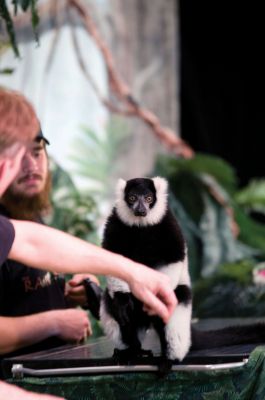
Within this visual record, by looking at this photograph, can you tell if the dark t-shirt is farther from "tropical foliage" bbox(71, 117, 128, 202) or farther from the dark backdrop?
the dark backdrop

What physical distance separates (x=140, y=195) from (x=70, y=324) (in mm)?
447

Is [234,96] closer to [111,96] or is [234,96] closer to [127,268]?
[111,96]

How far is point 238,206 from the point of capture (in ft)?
19.1

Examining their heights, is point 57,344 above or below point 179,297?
below

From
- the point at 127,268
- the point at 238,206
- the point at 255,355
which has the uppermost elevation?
the point at 127,268

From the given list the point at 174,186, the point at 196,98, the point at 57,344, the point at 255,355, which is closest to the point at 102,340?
the point at 57,344

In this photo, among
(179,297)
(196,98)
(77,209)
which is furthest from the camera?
(196,98)

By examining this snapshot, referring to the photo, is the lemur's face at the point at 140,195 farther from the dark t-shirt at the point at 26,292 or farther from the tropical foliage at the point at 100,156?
the tropical foliage at the point at 100,156

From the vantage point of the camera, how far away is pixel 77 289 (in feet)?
8.52

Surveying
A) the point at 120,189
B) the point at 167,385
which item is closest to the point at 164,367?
the point at 167,385

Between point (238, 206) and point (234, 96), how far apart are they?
136 centimetres

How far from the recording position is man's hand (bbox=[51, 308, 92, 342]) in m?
2.42

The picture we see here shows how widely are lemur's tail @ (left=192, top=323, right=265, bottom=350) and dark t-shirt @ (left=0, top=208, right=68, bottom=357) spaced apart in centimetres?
47

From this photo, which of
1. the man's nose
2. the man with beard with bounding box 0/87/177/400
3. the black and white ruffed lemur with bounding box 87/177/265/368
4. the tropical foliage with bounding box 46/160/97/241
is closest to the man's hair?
the man with beard with bounding box 0/87/177/400
